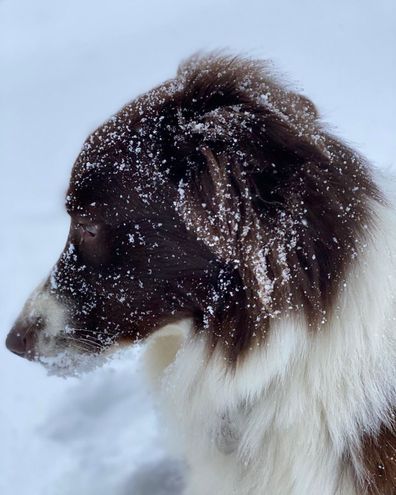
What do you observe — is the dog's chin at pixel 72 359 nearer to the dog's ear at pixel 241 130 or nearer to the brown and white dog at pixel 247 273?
the brown and white dog at pixel 247 273

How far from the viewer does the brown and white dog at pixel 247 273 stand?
1592mm

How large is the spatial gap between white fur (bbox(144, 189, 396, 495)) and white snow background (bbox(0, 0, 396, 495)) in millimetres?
974

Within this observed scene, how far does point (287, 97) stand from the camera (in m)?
1.73

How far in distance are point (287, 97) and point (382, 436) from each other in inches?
36.3

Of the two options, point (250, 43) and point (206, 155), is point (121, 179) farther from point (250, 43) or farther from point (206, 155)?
point (250, 43)

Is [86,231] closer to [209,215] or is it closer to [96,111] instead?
[209,215]

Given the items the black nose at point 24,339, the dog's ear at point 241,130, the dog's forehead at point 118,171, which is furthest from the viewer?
the black nose at point 24,339

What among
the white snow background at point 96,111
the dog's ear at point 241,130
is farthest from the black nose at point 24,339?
the white snow background at point 96,111

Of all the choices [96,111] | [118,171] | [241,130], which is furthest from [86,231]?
[96,111]

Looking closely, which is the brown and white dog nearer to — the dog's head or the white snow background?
the dog's head

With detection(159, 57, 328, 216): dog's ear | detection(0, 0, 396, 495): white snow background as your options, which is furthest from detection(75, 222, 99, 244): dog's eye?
detection(0, 0, 396, 495): white snow background

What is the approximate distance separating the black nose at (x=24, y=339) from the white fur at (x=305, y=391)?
1.39 feet

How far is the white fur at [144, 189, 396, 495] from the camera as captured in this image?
1630 millimetres

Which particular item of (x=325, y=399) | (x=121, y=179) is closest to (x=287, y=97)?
(x=121, y=179)
